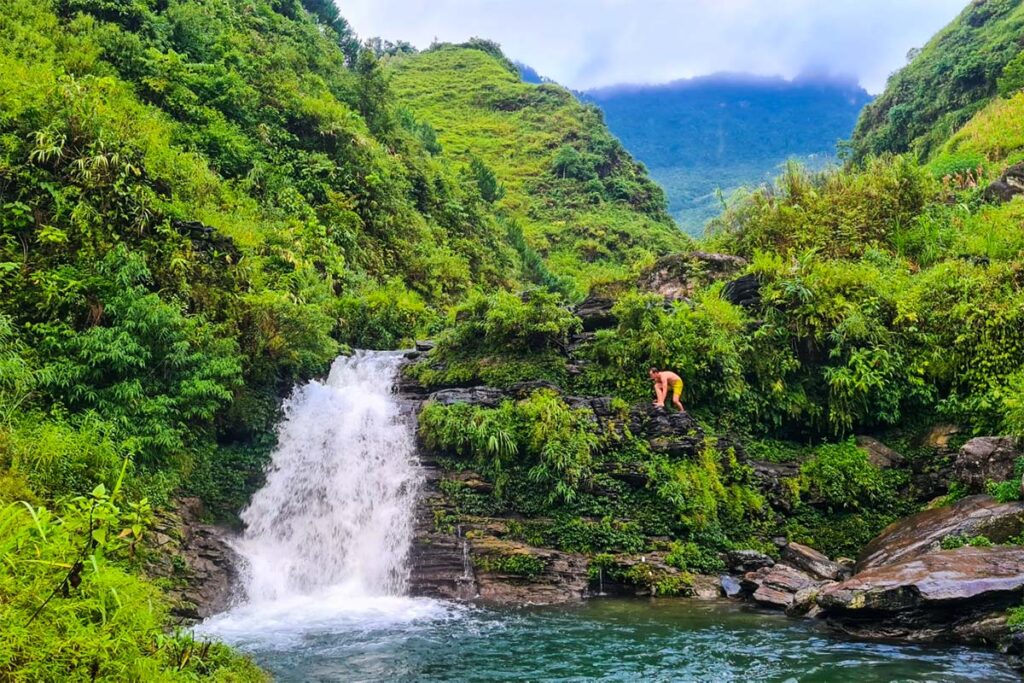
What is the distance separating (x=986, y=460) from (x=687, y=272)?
33.2ft

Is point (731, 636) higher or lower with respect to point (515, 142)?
lower

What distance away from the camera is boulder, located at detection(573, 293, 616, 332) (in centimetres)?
1828

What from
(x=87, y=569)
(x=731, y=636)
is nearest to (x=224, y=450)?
(x=87, y=569)

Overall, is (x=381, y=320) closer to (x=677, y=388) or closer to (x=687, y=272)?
(x=687, y=272)

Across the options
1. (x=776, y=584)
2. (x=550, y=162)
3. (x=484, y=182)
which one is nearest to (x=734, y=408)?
(x=776, y=584)

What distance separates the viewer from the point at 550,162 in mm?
61812

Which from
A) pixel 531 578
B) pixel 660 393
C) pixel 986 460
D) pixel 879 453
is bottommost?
pixel 531 578

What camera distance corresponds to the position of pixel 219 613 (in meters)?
11.5

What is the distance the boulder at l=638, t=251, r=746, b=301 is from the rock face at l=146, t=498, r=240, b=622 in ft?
44.7

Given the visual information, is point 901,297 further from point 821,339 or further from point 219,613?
point 219,613

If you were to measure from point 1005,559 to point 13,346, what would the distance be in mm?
16151

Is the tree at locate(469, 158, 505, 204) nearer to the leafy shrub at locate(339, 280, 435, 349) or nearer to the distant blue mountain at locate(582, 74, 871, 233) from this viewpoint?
the leafy shrub at locate(339, 280, 435, 349)

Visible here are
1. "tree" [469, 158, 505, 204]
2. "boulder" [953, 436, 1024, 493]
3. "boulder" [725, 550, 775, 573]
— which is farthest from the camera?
"tree" [469, 158, 505, 204]

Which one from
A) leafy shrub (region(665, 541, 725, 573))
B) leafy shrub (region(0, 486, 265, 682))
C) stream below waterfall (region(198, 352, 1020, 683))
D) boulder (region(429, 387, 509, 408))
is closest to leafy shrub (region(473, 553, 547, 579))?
stream below waterfall (region(198, 352, 1020, 683))
